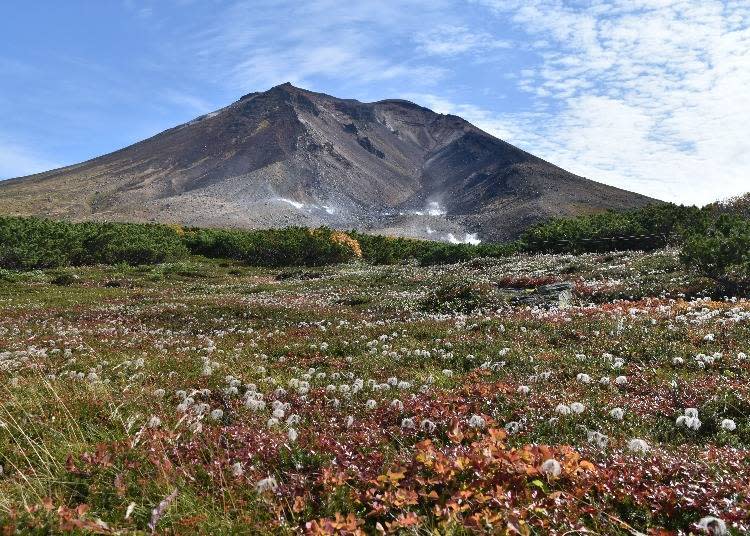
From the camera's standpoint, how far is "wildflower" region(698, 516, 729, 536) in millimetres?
3424

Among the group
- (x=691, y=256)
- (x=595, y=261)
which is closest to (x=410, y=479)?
(x=691, y=256)

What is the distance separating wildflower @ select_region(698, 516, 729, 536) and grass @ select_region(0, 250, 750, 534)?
0.23m

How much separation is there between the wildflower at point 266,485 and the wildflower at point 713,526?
344 centimetres

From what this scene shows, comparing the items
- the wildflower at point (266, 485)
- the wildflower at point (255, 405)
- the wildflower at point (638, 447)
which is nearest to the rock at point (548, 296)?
the wildflower at point (638, 447)

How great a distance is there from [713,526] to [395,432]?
3.56 metres

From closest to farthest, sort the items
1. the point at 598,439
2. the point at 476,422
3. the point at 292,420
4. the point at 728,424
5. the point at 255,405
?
1. the point at 598,439
2. the point at 728,424
3. the point at 476,422
4. the point at 292,420
5. the point at 255,405

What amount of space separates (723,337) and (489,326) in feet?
19.0

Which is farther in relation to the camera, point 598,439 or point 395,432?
point 395,432

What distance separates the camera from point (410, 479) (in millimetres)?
4539

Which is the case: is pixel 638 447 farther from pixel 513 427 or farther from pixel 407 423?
pixel 407 423

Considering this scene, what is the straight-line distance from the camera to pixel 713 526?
349 centimetres

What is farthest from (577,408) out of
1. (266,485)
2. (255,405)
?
(255,405)

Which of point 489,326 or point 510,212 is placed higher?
point 510,212

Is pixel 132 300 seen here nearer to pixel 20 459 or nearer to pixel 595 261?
pixel 20 459
